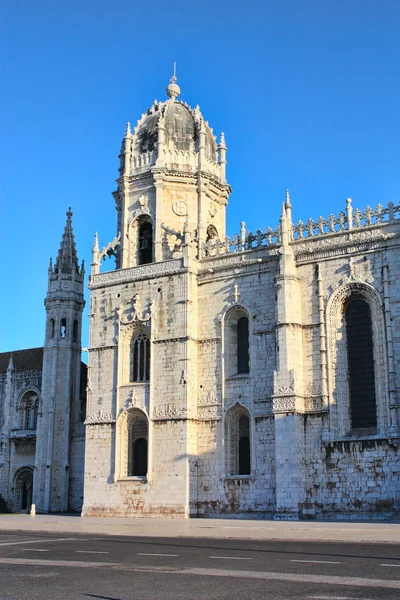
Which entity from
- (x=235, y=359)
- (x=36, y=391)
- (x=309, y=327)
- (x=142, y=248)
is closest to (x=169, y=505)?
(x=235, y=359)

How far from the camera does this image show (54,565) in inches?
513

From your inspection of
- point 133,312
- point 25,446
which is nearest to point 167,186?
point 133,312

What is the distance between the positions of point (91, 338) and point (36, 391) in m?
12.5

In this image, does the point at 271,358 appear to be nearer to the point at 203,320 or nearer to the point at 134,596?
the point at 203,320

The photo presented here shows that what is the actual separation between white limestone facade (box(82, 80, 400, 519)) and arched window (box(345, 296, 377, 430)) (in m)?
0.06

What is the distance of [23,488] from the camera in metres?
48.6

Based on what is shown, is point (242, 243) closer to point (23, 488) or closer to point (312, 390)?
point (312, 390)

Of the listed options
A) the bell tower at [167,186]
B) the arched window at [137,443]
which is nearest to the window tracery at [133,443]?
the arched window at [137,443]

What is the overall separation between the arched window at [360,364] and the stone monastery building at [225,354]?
0.06 m

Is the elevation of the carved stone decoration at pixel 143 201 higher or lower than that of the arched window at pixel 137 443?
higher

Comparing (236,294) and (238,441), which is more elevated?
(236,294)

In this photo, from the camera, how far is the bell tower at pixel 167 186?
130 feet

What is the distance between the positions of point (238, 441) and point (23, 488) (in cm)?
2024

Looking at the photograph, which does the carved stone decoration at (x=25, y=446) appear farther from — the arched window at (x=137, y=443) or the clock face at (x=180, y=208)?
the clock face at (x=180, y=208)
